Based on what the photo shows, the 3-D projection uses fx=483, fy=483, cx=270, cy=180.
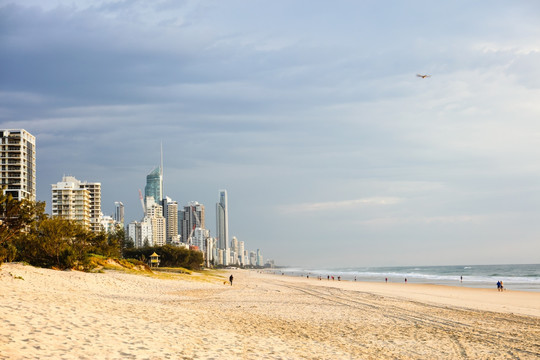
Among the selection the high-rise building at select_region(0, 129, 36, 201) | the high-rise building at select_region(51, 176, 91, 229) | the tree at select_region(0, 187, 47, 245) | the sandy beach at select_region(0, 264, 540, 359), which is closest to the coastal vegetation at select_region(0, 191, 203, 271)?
the tree at select_region(0, 187, 47, 245)

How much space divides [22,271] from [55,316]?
16.1 m

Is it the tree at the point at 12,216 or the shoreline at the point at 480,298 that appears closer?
the tree at the point at 12,216

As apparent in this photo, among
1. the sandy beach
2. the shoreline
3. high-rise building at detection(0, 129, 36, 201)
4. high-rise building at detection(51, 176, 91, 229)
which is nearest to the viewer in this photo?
the sandy beach

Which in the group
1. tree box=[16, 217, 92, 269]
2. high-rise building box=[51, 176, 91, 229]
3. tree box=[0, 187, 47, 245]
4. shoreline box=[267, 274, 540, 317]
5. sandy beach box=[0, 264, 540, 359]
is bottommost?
shoreline box=[267, 274, 540, 317]

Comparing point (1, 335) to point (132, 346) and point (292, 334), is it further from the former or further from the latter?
point (292, 334)

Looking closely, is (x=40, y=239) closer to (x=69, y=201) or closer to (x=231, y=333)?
(x=231, y=333)

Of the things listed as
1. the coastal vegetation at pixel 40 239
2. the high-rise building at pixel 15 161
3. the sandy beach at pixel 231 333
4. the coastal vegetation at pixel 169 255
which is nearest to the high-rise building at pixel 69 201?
the high-rise building at pixel 15 161

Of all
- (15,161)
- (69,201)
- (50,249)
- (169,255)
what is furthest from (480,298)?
(69,201)

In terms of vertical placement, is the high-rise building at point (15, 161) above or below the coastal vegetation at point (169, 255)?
above

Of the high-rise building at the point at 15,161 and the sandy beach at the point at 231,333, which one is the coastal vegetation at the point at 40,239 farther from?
the high-rise building at the point at 15,161

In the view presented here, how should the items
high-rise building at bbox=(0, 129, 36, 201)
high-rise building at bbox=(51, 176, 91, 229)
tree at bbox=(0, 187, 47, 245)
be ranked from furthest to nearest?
high-rise building at bbox=(51, 176, 91, 229), high-rise building at bbox=(0, 129, 36, 201), tree at bbox=(0, 187, 47, 245)

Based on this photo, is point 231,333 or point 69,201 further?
point 69,201

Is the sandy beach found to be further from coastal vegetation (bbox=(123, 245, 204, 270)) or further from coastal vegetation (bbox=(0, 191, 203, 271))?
coastal vegetation (bbox=(123, 245, 204, 270))

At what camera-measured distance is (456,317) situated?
2722 centimetres
